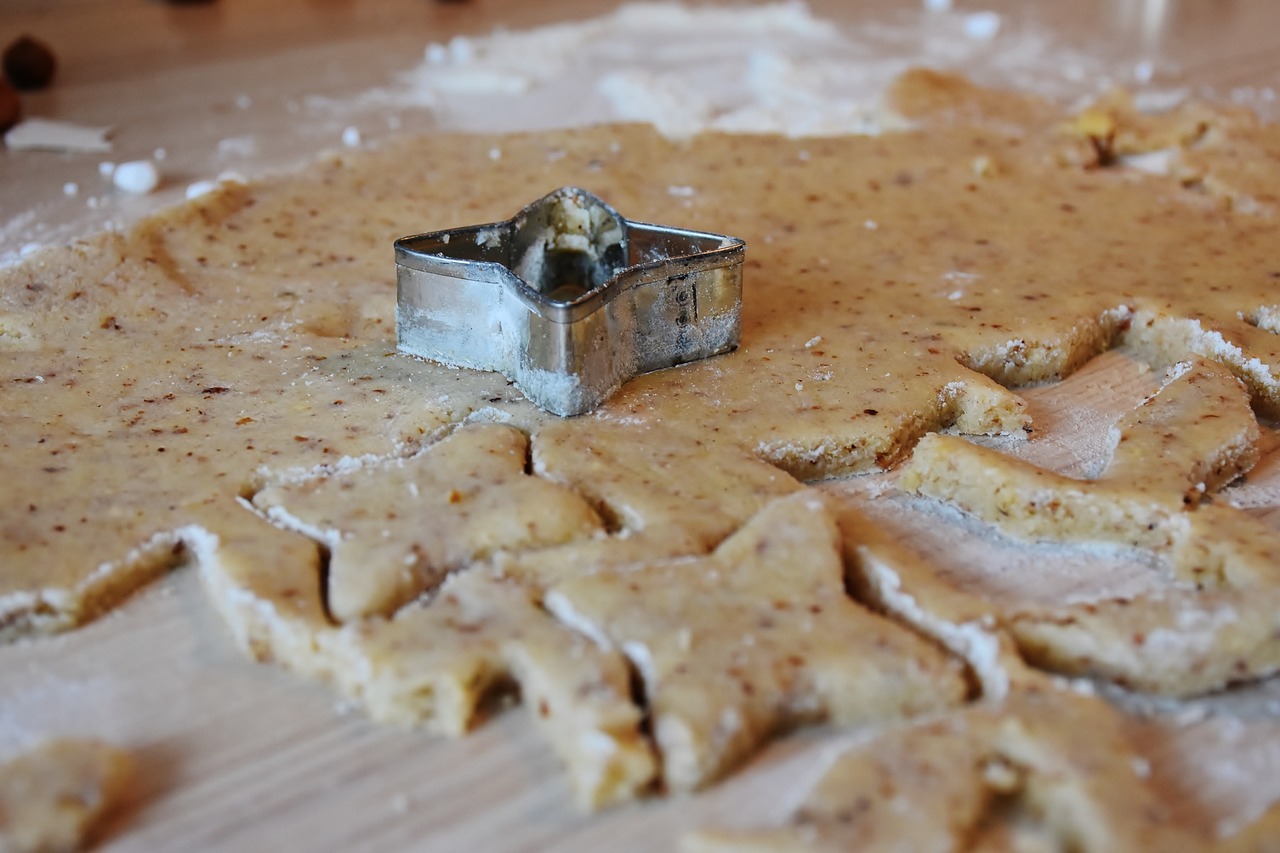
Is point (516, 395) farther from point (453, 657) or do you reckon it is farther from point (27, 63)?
point (27, 63)

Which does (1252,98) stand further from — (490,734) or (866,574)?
(490,734)

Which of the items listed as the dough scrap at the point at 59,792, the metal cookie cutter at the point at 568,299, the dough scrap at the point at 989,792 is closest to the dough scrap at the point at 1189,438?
the dough scrap at the point at 989,792

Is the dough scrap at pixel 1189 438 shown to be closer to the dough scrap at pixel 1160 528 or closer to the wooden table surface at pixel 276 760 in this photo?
the dough scrap at pixel 1160 528

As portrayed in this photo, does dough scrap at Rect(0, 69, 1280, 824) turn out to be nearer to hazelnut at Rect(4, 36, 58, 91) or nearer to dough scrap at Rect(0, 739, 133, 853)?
dough scrap at Rect(0, 739, 133, 853)

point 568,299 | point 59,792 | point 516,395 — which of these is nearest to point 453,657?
point 59,792

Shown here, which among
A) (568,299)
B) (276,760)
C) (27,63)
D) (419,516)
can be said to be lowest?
(276,760)

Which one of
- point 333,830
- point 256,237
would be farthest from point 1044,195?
point 333,830

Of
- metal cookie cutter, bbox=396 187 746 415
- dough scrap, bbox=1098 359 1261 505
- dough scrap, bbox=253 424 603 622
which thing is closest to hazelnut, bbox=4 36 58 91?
metal cookie cutter, bbox=396 187 746 415
